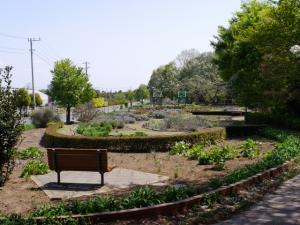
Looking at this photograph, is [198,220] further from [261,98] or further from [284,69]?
[261,98]

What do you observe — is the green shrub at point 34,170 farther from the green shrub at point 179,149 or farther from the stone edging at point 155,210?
the green shrub at point 179,149

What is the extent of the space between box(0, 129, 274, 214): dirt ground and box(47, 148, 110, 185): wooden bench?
73 centimetres

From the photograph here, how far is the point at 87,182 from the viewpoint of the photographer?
1024 cm

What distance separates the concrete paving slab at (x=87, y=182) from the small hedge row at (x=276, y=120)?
1471 cm

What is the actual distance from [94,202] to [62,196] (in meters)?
2.10

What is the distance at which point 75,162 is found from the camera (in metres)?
9.97

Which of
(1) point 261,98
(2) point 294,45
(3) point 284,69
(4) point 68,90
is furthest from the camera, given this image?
(4) point 68,90

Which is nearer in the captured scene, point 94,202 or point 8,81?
point 94,202

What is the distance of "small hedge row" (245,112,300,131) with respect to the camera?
24.1 metres

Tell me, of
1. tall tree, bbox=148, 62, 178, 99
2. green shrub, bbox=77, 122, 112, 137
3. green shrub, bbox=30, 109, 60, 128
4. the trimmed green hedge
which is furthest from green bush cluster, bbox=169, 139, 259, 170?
tall tree, bbox=148, 62, 178, 99

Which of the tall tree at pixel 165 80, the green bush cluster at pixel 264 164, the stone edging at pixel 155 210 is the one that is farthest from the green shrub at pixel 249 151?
the tall tree at pixel 165 80

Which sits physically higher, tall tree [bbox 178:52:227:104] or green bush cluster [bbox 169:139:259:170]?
tall tree [bbox 178:52:227:104]

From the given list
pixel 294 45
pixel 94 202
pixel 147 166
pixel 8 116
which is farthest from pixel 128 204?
pixel 294 45

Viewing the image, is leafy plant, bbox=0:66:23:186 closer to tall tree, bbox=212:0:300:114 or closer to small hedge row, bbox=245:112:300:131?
tall tree, bbox=212:0:300:114
